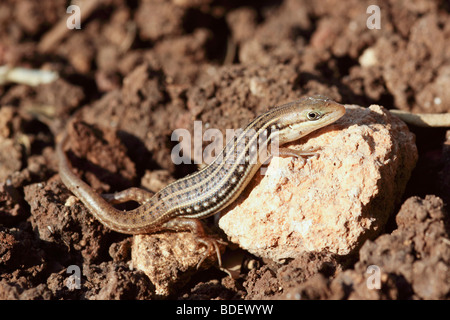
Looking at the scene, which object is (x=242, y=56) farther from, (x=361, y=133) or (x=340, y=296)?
(x=340, y=296)

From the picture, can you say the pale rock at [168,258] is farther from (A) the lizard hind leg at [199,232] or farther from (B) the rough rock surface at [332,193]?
(B) the rough rock surface at [332,193]

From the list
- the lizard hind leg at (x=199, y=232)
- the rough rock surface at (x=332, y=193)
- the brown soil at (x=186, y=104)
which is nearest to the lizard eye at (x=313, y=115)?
the rough rock surface at (x=332, y=193)

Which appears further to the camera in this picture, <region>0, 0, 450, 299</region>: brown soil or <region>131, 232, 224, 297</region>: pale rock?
<region>131, 232, 224, 297</region>: pale rock

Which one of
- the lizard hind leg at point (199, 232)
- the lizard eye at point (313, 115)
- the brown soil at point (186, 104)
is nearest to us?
the brown soil at point (186, 104)

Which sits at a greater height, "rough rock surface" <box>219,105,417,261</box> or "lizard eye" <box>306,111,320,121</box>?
"lizard eye" <box>306,111,320,121</box>

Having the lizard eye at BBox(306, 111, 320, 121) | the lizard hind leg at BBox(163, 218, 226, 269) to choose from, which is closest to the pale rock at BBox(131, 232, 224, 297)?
the lizard hind leg at BBox(163, 218, 226, 269)

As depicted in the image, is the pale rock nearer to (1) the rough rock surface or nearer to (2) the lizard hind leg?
(2) the lizard hind leg
